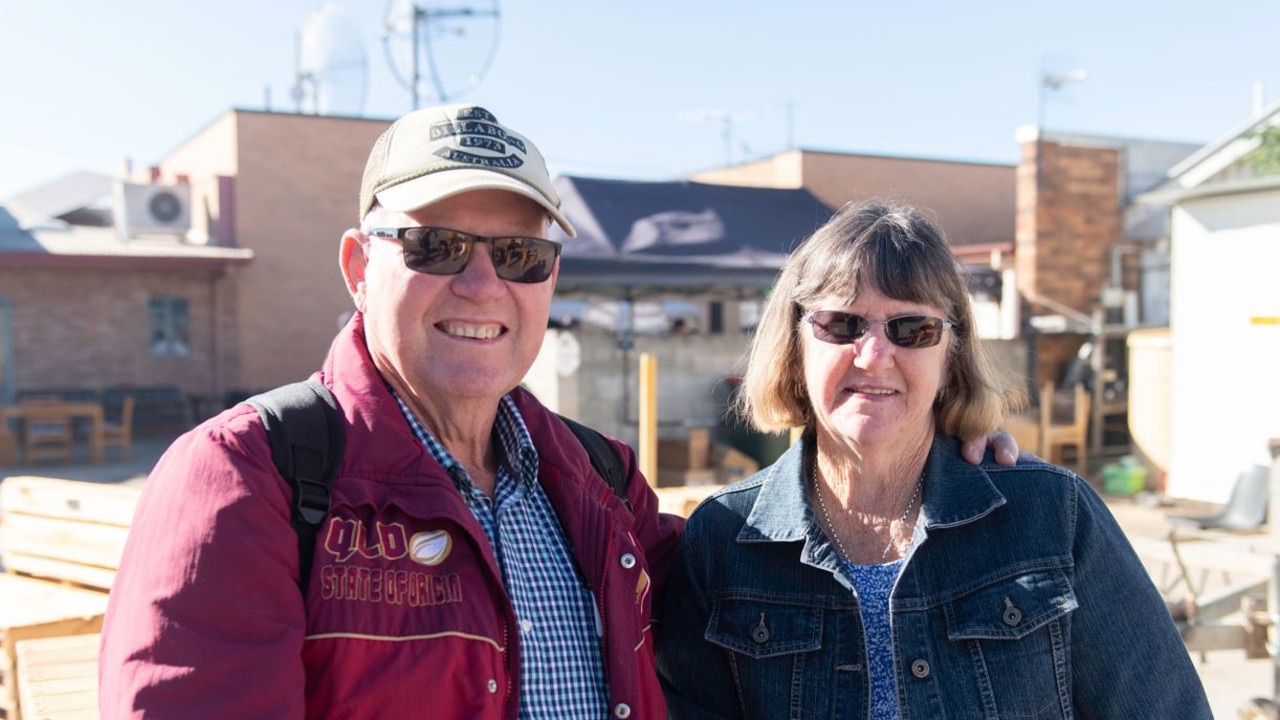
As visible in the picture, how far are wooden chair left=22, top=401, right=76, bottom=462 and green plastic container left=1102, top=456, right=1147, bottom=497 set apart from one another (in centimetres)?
1376

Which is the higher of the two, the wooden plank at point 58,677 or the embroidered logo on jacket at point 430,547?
the embroidered logo on jacket at point 430,547

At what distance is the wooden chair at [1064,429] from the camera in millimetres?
11773

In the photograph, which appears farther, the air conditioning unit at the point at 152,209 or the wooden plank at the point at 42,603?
the air conditioning unit at the point at 152,209

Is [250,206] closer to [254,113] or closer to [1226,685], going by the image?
[254,113]

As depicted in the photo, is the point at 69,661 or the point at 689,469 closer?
the point at 69,661

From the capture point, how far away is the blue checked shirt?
1.85m

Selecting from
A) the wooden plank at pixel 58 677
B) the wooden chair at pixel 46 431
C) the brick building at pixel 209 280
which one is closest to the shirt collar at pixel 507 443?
the wooden plank at pixel 58 677

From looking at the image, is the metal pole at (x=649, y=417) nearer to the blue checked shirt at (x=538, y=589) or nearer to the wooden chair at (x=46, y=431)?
the blue checked shirt at (x=538, y=589)

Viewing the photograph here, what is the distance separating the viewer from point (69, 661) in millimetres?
3049

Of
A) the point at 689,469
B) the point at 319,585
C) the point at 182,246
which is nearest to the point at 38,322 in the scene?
the point at 182,246

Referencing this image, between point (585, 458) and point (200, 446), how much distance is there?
86 centimetres

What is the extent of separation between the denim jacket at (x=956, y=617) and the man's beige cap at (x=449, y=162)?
948mm

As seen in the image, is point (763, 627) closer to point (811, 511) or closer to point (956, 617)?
point (811, 511)

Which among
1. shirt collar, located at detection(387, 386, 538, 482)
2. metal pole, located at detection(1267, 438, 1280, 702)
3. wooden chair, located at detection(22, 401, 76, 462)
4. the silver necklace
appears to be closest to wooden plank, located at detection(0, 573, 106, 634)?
shirt collar, located at detection(387, 386, 538, 482)
